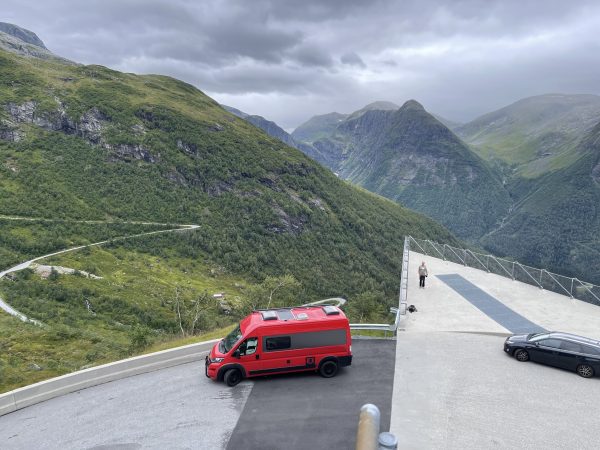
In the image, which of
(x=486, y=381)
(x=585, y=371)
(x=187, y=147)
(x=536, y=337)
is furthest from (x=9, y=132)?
(x=585, y=371)

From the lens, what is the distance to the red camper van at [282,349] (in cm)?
1630

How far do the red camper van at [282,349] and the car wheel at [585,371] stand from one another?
9.52 metres

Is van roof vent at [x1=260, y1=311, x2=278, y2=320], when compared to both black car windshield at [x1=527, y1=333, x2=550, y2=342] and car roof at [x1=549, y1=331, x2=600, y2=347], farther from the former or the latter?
car roof at [x1=549, y1=331, x2=600, y2=347]

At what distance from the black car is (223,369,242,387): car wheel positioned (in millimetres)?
12295

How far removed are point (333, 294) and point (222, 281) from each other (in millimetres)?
36247

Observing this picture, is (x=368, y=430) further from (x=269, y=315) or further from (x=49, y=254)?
(x=49, y=254)

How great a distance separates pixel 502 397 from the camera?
15.2m

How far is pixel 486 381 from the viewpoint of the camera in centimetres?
1644

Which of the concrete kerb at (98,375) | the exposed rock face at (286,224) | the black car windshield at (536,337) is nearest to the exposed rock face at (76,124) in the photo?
the exposed rock face at (286,224)

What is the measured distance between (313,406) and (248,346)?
136 inches

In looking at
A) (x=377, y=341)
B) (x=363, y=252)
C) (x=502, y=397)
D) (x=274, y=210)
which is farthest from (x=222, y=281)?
(x=502, y=397)

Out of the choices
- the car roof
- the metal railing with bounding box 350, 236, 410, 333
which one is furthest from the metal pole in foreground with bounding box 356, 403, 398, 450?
the metal railing with bounding box 350, 236, 410, 333

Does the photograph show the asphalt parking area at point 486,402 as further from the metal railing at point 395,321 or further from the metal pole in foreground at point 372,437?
the metal pole in foreground at point 372,437

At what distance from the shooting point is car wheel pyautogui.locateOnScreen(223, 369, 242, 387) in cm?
1630
